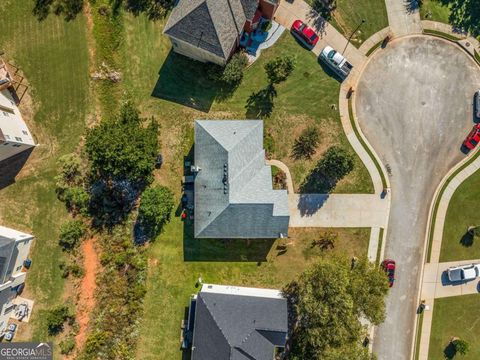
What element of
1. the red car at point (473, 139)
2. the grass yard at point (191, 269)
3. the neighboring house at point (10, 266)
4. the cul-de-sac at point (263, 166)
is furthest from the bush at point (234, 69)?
the neighboring house at point (10, 266)

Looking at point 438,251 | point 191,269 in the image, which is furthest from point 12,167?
point 438,251

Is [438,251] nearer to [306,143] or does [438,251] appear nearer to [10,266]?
[306,143]

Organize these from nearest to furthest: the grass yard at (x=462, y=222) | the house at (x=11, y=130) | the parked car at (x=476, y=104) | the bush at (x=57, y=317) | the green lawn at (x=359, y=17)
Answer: the house at (x=11, y=130) → the bush at (x=57, y=317) → the parked car at (x=476, y=104) → the green lawn at (x=359, y=17) → the grass yard at (x=462, y=222)

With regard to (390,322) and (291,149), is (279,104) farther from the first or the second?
(390,322)

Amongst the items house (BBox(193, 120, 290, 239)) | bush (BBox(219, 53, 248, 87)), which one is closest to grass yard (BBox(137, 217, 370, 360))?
house (BBox(193, 120, 290, 239))

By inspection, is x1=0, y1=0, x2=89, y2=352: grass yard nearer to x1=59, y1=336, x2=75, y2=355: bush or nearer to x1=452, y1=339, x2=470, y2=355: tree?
x1=59, y1=336, x2=75, y2=355: bush

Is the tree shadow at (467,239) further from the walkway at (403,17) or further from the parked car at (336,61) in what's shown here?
the walkway at (403,17)
